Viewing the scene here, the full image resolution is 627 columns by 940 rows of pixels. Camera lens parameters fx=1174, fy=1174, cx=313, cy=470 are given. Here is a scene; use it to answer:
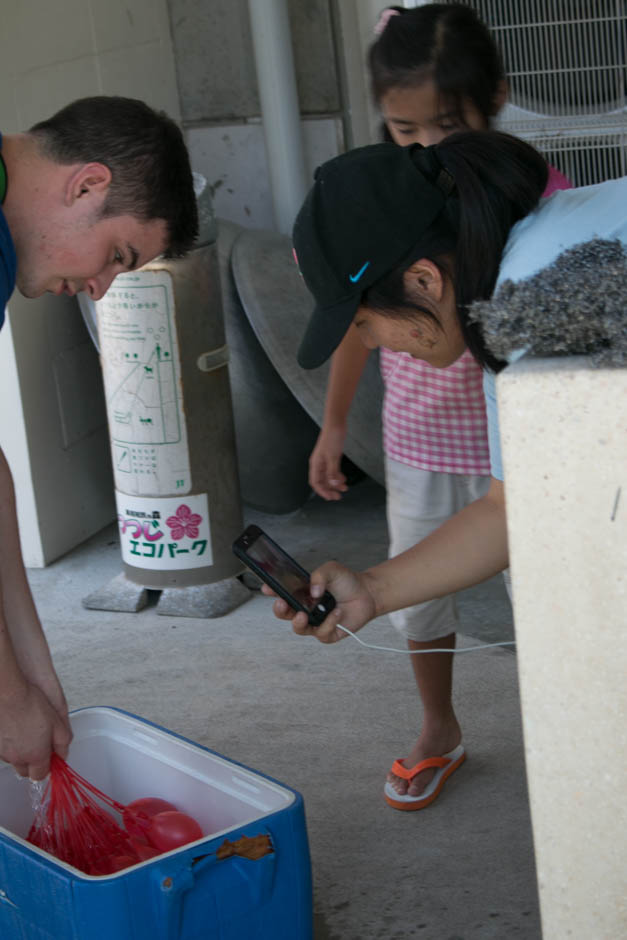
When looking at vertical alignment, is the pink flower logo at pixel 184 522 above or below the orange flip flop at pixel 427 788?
above

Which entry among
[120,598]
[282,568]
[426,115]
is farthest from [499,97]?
[120,598]

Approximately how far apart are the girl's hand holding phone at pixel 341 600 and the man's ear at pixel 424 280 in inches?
19.5

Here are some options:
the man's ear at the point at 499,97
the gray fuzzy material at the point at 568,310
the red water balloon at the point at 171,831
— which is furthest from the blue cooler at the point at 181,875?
the man's ear at the point at 499,97

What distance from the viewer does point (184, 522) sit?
342 centimetres

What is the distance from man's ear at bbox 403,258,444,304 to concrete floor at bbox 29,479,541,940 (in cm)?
115

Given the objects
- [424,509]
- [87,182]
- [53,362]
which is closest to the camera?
[87,182]

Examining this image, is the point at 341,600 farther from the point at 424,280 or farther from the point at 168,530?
the point at 168,530

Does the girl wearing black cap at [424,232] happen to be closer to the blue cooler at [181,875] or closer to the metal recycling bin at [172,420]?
the blue cooler at [181,875]

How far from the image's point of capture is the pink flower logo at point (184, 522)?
3.42 meters

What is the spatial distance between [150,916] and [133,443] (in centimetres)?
196

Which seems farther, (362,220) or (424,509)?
(424,509)

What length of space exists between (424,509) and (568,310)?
122 centimetres

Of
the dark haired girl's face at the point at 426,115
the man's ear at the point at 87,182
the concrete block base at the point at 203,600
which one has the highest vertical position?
the dark haired girl's face at the point at 426,115

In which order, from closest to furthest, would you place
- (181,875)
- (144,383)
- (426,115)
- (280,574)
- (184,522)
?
1. (181,875)
2. (280,574)
3. (426,115)
4. (144,383)
5. (184,522)
